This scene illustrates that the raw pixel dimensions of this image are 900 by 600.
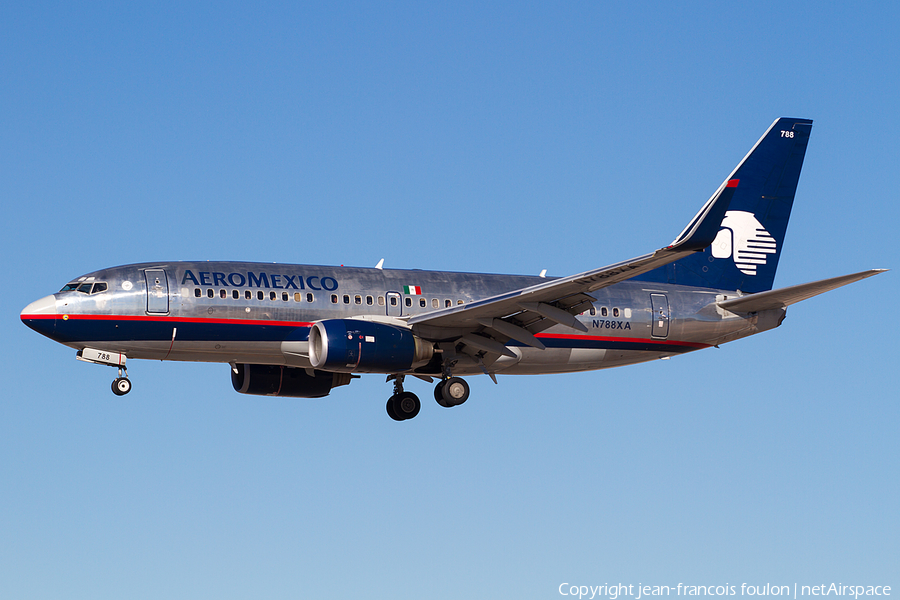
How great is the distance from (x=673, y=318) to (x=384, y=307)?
10275 millimetres

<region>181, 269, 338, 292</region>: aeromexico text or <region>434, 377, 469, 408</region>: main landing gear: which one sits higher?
<region>181, 269, 338, 292</region>: aeromexico text

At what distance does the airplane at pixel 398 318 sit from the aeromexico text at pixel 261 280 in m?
0.04

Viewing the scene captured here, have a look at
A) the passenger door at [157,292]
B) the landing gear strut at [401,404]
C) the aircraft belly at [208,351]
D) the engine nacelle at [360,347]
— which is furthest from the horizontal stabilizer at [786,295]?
the passenger door at [157,292]

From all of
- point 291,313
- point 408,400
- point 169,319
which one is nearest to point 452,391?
point 408,400

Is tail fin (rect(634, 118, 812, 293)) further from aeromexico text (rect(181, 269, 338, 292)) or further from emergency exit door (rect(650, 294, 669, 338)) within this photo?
aeromexico text (rect(181, 269, 338, 292))

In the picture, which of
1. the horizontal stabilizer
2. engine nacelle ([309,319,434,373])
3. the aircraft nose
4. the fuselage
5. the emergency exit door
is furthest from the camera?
the emergency exit door

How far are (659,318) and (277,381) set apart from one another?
1308cm

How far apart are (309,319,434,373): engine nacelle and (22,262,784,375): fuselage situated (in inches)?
54.6

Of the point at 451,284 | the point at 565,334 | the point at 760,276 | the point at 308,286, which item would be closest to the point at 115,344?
the point at 308,286

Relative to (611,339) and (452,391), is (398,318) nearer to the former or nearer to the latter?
(452,391)

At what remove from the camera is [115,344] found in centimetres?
3422

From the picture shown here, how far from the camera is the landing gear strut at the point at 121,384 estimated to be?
34.9 meters

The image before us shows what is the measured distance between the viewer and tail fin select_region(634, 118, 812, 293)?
42.1 m

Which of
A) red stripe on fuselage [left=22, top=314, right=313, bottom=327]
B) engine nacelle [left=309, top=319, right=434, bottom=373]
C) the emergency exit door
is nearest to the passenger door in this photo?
red stripe on fuselage [left=22, top=314, right=313, bottom=327]
